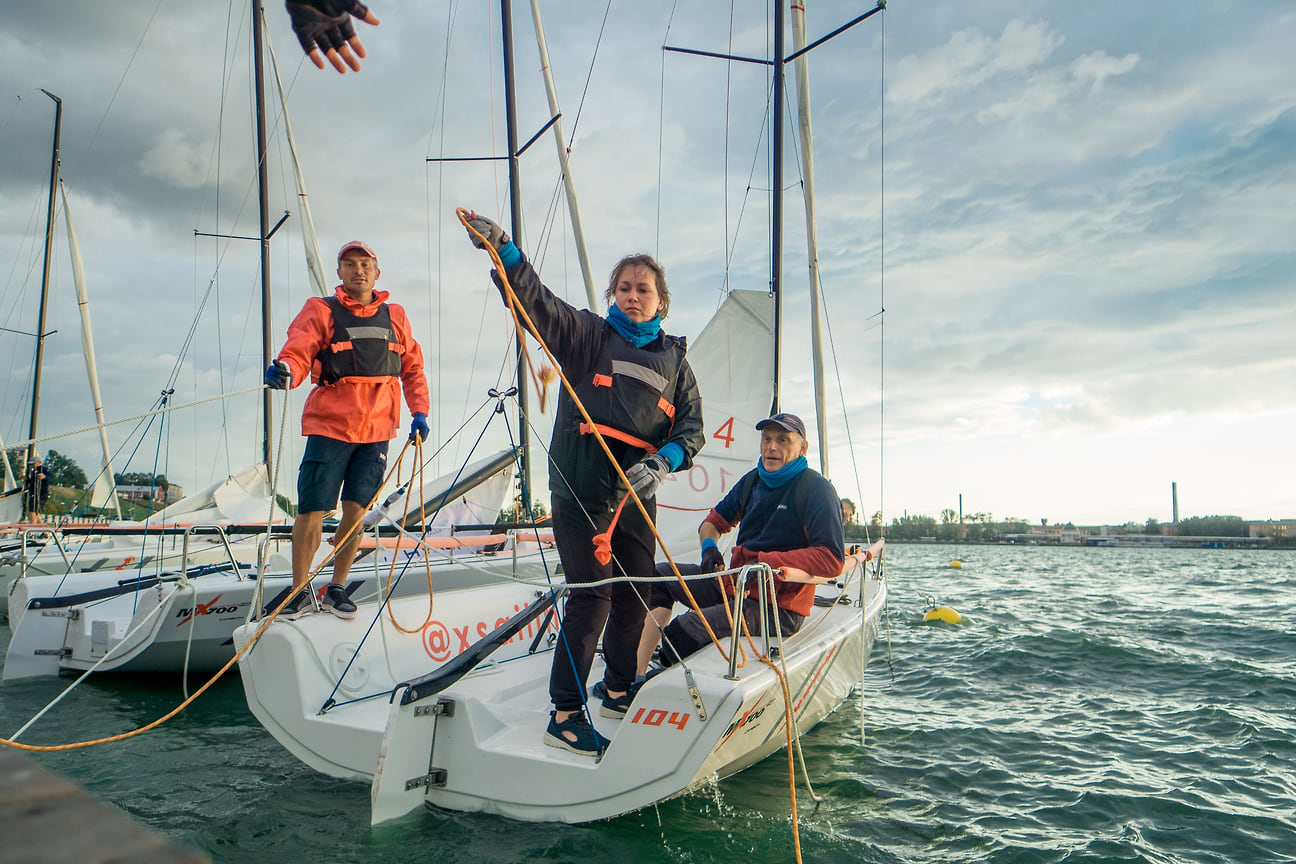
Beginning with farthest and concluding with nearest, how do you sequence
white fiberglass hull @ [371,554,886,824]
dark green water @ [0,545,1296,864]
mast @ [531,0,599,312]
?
1. mast @ [531,0,599,312]
2. dark green water @ [0,545,1296,864]
3. white fiberglass hull @ [371,554,886,824]

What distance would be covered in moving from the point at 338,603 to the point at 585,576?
1.65 m

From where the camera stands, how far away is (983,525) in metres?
110

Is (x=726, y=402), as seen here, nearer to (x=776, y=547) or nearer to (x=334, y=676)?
(x=776, y=547)

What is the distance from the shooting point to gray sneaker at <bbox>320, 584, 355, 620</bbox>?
12.5ft

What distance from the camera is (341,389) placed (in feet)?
12.6

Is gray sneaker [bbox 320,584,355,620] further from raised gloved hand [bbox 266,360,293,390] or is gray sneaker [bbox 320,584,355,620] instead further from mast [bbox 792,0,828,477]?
mast [bbox 792,0,828,477]

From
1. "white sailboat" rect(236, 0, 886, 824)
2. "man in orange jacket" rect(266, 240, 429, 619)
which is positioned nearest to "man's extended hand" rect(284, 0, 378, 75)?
"man in orange jacket" rect(266, 240, 429, 619)

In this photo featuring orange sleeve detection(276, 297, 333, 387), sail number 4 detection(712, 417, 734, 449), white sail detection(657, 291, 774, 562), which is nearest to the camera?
orange sleeve detection(276, 297, 333, 387)

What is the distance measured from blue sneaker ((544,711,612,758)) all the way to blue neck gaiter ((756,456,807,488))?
1.69m

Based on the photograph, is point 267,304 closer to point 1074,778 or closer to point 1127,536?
point 1074,778

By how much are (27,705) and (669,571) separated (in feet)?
14.9

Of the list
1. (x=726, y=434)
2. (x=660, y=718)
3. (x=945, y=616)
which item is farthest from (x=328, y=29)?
(x=945, y=616)

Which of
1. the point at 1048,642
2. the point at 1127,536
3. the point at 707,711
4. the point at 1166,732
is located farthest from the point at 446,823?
the point at 1127,536

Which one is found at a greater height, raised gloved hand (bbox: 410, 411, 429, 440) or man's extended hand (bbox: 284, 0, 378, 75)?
man's extended hand (bbox: 284, 0, 378, 75)
